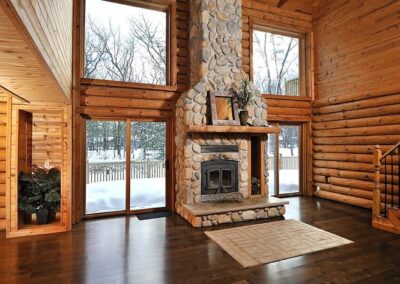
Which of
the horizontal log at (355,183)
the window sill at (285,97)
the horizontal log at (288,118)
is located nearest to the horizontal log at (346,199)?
the horizontal log at (355,183)

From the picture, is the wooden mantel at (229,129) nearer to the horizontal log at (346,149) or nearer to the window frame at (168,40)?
the window frame at (168,40)

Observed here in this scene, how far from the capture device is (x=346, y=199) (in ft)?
19.4

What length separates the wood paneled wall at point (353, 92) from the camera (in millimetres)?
5164

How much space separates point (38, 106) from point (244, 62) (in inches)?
182

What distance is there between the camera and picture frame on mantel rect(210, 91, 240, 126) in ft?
16.1

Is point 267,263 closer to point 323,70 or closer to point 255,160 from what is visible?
point 255,160

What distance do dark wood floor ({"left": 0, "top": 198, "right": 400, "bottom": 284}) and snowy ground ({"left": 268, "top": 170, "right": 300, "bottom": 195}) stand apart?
242cm

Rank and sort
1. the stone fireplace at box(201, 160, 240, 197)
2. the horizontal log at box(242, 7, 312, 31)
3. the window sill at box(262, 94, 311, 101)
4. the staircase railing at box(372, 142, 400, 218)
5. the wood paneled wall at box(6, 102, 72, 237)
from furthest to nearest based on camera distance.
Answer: the window sill at box(262, 94, 311, 101)
the horizontal log at box(242, 7, 312, 31)
the stone fireplace at box(201, 160, 240, 197)
the staircase railing at box(372, 142, 400, 218)
the wood paneled wall at box(6, 102, 72, 237)

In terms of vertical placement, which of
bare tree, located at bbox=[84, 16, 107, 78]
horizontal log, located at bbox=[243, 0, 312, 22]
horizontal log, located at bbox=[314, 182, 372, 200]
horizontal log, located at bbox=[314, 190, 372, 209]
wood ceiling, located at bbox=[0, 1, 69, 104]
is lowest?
horizontal log, located at bbox=[314, 190, 372, 209]

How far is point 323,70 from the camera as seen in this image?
669 centimetres

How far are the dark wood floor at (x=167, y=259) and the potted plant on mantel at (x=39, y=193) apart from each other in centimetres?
48

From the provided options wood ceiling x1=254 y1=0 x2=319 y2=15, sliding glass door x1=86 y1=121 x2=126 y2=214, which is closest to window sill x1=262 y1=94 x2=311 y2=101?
wood ceiling x1=254 y1=0 x2=319 y2=15

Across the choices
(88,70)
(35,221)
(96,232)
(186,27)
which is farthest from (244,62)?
(35,221)

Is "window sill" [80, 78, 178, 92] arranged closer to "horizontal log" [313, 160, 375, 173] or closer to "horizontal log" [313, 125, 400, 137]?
"horizontal log" [313, 125, 400, 137]
